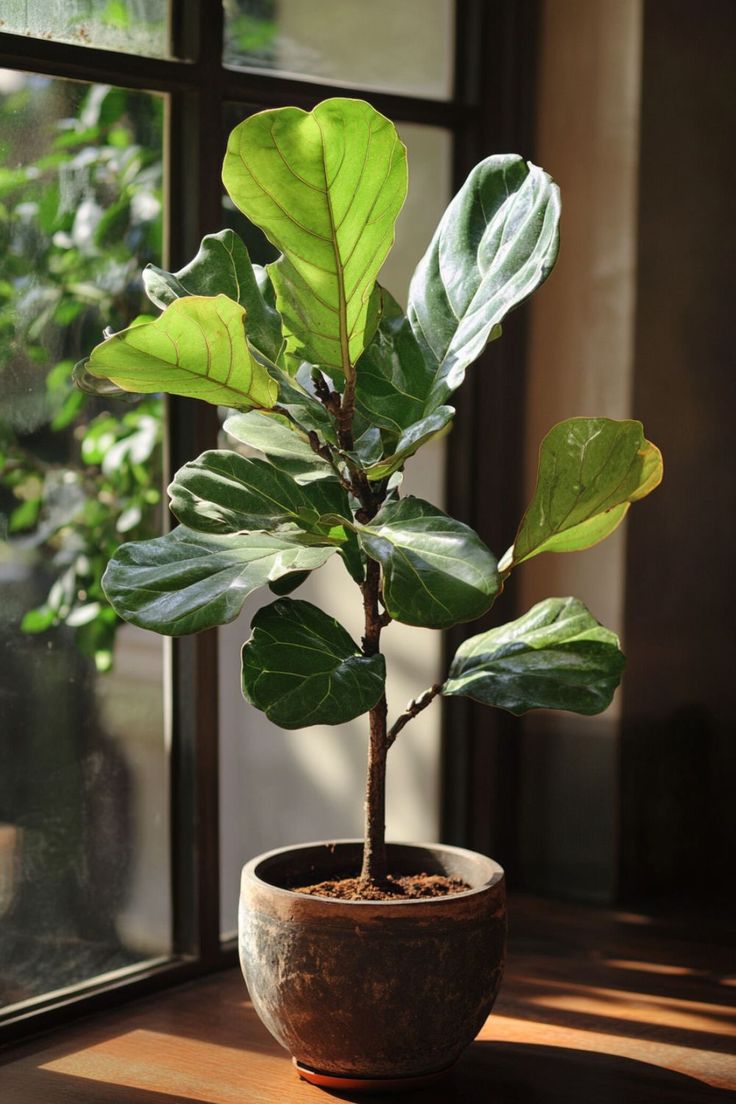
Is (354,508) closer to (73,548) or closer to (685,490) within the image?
(73,548)

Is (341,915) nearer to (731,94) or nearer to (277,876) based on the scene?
(277,876)

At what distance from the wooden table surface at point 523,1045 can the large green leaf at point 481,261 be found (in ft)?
3.32

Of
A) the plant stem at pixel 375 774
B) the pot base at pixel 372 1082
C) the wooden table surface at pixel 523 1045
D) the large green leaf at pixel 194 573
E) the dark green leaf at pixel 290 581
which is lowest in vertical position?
the wooden table surface at pixel 523 1045

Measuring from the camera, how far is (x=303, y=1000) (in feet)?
5.72

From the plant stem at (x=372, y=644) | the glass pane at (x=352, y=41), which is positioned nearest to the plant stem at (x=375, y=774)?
the plant stem at (x=372, y=644)

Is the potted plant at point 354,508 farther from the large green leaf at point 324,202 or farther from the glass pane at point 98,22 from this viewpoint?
the glass pane at point 98,22

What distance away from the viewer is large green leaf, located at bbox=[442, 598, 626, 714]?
1751 millimetres

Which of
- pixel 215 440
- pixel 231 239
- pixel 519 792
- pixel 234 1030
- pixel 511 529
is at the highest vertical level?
pixel 231 239

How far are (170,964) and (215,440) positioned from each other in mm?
920

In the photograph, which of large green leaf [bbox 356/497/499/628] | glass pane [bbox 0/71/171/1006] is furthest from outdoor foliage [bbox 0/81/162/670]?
large green leaf [bbox 356/497/499/628]

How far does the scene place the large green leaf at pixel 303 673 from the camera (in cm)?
159

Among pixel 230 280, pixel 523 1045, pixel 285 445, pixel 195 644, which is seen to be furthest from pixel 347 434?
pixel 523 1045

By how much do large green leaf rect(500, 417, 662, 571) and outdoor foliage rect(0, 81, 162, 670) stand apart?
795 mm

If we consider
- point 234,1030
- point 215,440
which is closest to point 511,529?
point 215,440
